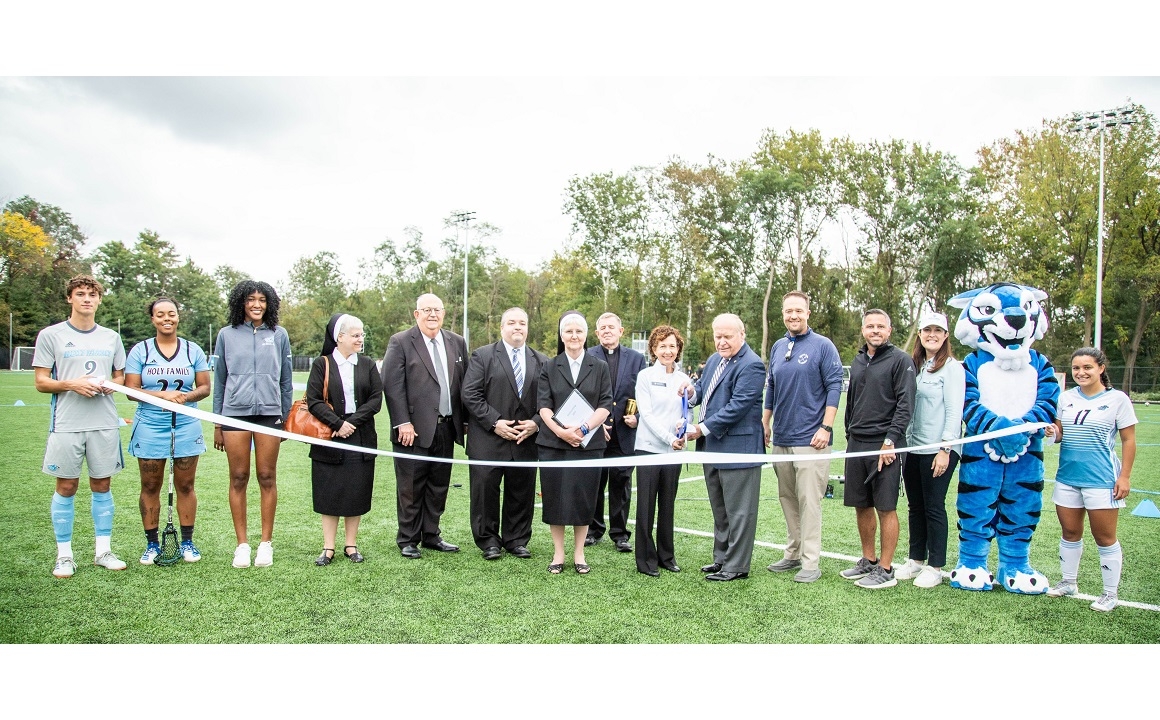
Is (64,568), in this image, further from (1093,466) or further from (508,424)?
(1093,466)

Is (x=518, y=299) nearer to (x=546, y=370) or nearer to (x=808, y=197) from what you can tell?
(x=808, y=197)

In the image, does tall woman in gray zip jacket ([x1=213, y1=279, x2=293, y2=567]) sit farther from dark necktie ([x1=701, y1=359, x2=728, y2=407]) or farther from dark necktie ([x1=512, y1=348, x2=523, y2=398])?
dark necktie ([x1=701, y1=359, x2=728, y2=407])

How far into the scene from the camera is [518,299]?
158ft

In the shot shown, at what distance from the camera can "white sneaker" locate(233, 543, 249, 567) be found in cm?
470

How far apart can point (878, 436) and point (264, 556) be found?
401 cm

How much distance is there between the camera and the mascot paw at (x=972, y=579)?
4422 mm

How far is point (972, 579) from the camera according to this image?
445 centimetres

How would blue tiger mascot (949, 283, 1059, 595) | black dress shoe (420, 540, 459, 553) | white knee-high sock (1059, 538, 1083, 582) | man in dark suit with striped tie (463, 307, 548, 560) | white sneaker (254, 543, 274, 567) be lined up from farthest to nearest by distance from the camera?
1. black dress shoe (420, 540, 459, 553)
2. man in dark suit with striped tie (463, 307, 548, 560)
3. white sneaker (254, 543, 274, 567)
4. blue tiger mascot (949, 283, 1059, 595)
5. white knee-high sock (1059, 538, 1083, 582)

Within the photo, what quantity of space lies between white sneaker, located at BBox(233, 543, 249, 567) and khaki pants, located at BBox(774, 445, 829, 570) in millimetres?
3527

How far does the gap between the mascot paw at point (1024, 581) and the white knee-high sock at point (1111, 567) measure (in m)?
0.31

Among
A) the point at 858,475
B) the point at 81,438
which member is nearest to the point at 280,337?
the point at 81,438

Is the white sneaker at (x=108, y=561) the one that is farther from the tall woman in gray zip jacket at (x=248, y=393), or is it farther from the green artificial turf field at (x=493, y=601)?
Result: the tall woman in gray zip jacket at (x=248, y=393)

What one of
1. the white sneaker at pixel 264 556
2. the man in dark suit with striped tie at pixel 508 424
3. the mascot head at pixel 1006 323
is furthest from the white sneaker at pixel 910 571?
the white sneaker at pixel 264 556

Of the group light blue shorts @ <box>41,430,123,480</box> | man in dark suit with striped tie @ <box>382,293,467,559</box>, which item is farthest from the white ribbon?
man in dark suit with striped tie @ <box>382,293,467,559</box>
